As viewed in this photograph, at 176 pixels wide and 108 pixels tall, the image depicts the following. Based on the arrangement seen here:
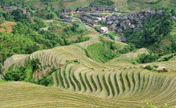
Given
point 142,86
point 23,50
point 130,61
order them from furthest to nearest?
point 23,50, point 130,61, point 142,86

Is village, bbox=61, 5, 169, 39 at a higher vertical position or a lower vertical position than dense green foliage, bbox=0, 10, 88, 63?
higher

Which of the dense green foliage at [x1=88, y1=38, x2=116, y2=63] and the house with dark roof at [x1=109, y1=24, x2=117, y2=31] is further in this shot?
the house with dark roof at [x1=109, y1=24, x2=117, y2=31]

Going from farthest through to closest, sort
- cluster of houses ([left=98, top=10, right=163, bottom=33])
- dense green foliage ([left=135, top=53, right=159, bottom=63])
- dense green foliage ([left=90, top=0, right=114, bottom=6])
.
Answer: dense green foliage ([left=90, top=0, right=114, bottom=6]) → cluster of houses ([left=98, top=10, right=163, bottom=33]) → dense green foliage ([left=135, top=53, right=159, bottom=63])

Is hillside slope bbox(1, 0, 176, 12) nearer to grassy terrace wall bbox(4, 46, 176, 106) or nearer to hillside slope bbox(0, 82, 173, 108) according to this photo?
grassy terrace wall bbox(4, 46, 176, 106)

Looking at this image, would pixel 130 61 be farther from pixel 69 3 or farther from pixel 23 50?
pixel 69 3

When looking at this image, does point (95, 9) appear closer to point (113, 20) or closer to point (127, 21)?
point (113, 20)

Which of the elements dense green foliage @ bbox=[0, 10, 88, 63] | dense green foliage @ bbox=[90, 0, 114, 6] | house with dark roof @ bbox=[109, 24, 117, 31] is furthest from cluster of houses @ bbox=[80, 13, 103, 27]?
dense green foliage @ bbox=[90, 0, 114, 6]

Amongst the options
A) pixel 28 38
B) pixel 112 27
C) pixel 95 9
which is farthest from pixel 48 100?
pixel 95 9

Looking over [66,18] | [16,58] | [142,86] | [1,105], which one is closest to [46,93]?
[1,105]
